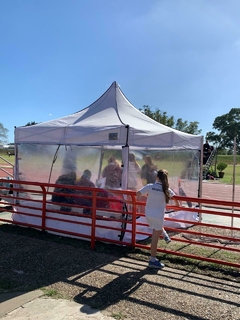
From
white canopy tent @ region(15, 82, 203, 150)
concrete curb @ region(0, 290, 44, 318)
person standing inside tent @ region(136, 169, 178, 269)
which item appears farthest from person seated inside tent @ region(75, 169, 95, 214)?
concrete curb @ region(0, 290, 44, 318)

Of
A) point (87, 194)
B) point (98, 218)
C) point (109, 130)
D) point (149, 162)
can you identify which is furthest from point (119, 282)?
point (149, 162)

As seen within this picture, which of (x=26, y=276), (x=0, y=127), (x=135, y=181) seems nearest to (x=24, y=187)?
(x=135, y=181)

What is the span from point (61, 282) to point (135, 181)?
11.3 feet

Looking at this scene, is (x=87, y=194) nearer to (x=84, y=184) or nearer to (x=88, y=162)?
(x=84, y=184)

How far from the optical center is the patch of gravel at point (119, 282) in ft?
11.9

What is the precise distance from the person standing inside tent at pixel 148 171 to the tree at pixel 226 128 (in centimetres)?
7941

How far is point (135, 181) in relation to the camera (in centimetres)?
728

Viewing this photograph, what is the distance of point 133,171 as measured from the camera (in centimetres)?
714

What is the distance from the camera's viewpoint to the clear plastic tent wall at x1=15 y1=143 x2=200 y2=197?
24.8 ft

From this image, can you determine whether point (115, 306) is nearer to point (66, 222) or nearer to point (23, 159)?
point (66, 222)

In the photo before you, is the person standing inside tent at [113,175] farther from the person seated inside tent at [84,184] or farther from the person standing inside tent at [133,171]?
the person seated inside tent at [84,184]

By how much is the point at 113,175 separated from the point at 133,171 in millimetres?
482

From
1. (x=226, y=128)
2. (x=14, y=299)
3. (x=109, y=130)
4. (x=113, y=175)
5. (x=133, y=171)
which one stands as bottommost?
(x=14, y=299)

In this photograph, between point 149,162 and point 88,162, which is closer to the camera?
point 88,162
